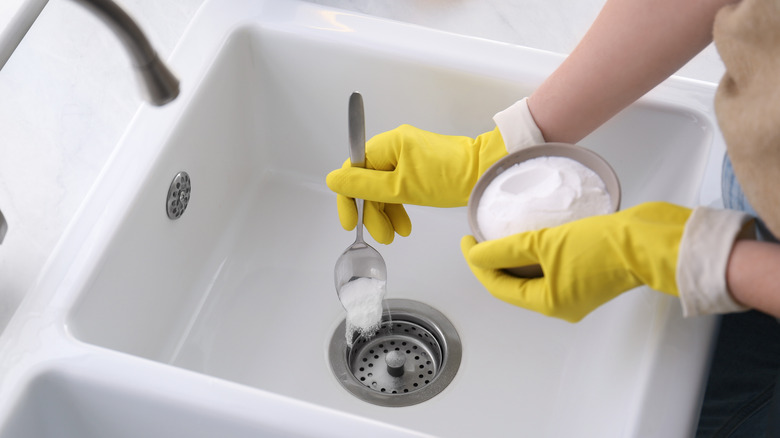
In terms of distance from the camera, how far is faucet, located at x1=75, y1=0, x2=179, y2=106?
1.67ft

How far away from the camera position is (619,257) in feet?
1.97

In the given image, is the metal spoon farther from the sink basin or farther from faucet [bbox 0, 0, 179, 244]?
faucet [bbox 0, 0, 179, 244]

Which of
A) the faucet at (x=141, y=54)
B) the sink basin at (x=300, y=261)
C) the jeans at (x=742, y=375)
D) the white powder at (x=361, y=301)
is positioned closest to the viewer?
the faucet at (x=141, y=54)

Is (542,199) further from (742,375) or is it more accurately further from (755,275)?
(742,375)

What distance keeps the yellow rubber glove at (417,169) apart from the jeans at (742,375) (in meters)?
0.23

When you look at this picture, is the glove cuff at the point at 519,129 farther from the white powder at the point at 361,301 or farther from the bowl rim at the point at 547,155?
the white powder at the point at 361,301

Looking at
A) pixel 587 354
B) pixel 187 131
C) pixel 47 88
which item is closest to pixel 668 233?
pixel 587 354

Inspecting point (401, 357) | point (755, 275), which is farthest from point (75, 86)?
point (755, 275)

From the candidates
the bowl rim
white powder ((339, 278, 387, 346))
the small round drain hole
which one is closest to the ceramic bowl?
the bowl rim

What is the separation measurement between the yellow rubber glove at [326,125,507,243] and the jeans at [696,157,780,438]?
0.23m

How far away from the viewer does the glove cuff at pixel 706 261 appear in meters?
0.56

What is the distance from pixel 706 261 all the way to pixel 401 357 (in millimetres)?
373

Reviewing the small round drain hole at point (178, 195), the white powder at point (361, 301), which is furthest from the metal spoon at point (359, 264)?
the small round drain hole at point (178, 195)

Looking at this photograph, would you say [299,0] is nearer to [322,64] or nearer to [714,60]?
[322,64]
